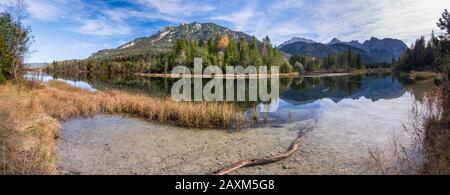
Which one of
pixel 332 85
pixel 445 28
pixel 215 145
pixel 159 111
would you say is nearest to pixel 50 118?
pixel 159 111

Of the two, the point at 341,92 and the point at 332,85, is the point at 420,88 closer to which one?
the point at 341,92

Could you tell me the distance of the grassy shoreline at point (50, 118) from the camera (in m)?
9.06

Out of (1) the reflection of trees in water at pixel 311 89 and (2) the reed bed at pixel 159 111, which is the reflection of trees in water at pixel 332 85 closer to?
(1) the reflection of trees in water at pixel 311 89

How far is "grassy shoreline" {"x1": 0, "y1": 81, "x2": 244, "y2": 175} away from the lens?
29.7 feet

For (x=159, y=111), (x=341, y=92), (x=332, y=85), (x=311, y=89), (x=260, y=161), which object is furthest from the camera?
(x=332, y=85)

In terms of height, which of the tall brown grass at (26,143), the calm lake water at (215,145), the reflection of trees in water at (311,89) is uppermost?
the reflection of trees in water at (311,89)

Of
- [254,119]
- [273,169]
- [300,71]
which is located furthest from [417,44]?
[273,169]

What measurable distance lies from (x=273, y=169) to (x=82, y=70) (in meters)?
202

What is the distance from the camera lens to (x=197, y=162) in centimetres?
1096

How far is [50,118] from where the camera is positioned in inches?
698

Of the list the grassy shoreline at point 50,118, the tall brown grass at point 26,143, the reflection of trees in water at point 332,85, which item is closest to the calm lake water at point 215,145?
the tall brown grass at point 26,143

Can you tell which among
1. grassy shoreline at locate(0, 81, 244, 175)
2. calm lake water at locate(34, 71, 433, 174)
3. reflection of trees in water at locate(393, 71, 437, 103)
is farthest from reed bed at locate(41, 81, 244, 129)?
reflection of trees in water at locate(393, 71, 437, 103)

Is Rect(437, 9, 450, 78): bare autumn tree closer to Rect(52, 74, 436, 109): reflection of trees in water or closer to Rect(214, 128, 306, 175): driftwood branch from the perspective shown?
Rect(52, 74, 436, 109): reflection of trees in water
